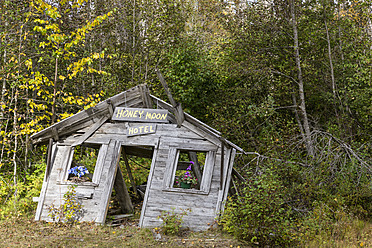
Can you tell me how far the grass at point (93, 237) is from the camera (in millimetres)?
7188

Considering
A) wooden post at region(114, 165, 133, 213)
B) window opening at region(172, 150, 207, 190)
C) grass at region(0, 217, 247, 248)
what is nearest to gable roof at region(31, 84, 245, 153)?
window opening at region(172, 150, 207, 190)

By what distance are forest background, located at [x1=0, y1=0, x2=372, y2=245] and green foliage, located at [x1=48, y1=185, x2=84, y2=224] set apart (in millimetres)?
1461

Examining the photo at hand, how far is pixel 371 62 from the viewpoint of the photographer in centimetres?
1166

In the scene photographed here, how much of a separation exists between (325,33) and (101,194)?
394 inches

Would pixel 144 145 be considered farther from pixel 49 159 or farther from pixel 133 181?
pixel 133 181

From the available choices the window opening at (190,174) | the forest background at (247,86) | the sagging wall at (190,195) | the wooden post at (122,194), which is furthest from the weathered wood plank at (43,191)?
the window opening at (190,174)

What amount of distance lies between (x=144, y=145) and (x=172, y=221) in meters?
2.12

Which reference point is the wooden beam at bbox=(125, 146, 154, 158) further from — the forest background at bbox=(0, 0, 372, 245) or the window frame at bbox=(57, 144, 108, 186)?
the forest background at bbox=(0, 0, 372, 245)

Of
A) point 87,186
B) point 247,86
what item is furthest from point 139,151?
point 247,86

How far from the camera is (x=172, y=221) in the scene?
791 cm

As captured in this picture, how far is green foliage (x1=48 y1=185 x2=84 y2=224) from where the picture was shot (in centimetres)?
844

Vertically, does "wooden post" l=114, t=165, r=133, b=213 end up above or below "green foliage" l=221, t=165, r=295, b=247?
below

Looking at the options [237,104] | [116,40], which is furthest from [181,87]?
[116,40]

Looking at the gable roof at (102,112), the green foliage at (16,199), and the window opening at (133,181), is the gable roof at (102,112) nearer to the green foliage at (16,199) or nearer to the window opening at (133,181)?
the window opening at (133,181)
